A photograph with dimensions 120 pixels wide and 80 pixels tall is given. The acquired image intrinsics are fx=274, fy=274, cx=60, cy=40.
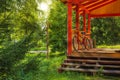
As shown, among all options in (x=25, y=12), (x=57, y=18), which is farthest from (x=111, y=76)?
(x=57, y=18)

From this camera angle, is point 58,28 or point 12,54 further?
point 58,28

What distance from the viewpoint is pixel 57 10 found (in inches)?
738

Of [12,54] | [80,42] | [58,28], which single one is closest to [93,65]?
[80,42]

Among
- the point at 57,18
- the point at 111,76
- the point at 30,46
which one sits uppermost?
the point at 57,18

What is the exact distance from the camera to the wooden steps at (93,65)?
9.26m

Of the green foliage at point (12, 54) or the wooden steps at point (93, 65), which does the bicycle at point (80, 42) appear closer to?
the wooden steps at point (93, 65)

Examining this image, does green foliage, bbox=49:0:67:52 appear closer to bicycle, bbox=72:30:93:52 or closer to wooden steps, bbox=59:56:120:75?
bicycle, bbox=72:30:93:52

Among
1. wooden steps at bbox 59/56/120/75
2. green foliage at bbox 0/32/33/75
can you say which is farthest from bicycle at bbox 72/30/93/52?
green foliage at bbox 0/32/33/75

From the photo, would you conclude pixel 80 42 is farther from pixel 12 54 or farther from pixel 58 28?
pixel 12 54

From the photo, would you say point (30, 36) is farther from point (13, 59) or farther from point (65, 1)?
point (65, 1)

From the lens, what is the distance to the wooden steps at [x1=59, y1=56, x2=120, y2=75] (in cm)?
926

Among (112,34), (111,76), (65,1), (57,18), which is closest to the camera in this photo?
(111,76)

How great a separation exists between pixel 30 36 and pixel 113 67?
595cm

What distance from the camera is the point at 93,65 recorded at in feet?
31.7
